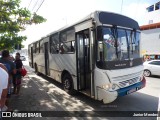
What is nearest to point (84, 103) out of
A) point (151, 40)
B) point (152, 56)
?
point (152, 56)

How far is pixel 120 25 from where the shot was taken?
587 centimetres

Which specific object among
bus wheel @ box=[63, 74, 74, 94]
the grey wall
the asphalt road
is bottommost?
the asphalt road

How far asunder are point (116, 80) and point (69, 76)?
8.92 ft

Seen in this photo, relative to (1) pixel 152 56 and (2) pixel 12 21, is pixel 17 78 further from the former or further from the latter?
(1) pixel 152 56

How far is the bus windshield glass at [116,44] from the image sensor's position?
17.6ft

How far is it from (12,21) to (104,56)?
354 inches

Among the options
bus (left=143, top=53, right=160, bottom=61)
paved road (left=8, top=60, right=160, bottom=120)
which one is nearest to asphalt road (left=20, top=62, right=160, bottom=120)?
paved road (left=8, top=60, right=160, bottom=120)

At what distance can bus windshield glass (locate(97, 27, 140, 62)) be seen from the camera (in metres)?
5.38

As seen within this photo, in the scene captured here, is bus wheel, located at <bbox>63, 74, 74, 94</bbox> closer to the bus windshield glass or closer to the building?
the bus windshield glass

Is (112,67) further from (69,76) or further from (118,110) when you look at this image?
(69,76)

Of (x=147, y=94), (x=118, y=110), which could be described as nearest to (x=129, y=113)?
(x=118, y=110)

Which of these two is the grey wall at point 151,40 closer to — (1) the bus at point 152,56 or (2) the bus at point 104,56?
(1) the bus at point 152,56

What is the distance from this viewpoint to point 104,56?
17.7 ft

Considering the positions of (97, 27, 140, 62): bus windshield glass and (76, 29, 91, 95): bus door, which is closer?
(97, 27, 140, 62): bus windshield glass
